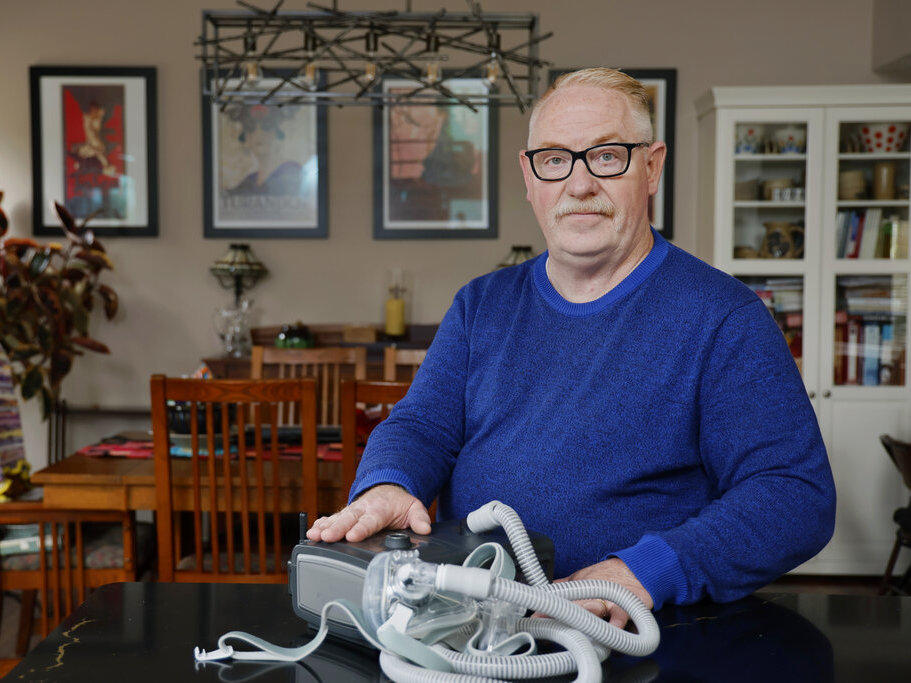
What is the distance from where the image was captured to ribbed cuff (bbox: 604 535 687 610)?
3.17 ft

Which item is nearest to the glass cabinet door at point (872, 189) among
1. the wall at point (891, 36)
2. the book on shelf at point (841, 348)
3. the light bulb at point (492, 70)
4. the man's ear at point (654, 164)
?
the book on shelf at point (841, 348)

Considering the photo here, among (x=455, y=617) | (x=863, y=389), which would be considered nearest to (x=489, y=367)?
(x=455, y=617)

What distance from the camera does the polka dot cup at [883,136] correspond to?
3.81 meters

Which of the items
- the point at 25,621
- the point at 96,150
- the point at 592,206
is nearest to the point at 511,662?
the point at 592,206

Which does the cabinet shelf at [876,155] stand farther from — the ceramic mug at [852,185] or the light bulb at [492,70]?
the light bulb at [492,70]

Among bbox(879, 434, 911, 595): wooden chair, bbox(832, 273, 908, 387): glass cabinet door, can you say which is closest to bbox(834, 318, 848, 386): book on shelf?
bbox(832, 273, 908, 387): glass cabinet door

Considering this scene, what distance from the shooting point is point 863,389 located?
3.80 metres

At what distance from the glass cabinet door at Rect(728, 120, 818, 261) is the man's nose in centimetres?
281

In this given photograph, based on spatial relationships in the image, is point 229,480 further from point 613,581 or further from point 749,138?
point 749,138

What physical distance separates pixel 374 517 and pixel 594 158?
1.96ft

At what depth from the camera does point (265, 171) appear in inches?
169

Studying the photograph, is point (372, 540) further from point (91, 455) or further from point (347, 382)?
point (91, 455)

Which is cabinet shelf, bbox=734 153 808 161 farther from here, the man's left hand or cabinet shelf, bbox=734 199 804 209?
the man's left hand

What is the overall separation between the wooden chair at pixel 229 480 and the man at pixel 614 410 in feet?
2.95
